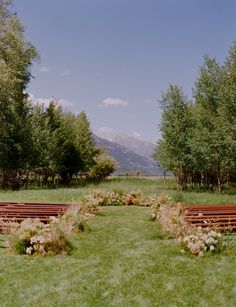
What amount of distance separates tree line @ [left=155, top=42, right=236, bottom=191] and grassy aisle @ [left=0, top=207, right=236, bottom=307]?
27.8 m

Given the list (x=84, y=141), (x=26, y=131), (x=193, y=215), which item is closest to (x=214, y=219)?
(x=193, y=215)

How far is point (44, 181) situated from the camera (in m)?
71.1

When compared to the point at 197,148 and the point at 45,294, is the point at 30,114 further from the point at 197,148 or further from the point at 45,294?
the point at 45,294

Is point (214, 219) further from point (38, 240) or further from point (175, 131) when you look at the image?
point (175, 131)

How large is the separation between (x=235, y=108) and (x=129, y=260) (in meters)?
30.8

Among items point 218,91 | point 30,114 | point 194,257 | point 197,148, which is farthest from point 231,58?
point 194,257

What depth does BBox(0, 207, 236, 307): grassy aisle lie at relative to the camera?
354 inches

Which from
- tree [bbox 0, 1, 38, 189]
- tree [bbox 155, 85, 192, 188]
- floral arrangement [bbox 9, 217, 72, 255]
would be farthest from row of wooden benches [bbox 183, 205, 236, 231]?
tree [bbox 0, 1, 38, 189]

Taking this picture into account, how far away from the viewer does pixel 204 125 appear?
143 ft

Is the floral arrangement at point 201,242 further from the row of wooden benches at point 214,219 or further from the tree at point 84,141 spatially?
the tree at point 84,141

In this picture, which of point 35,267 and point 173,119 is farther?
point 173,119

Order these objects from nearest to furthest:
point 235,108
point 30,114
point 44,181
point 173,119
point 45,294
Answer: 1. point 45,294
2. point 235,108
3. point 173,119
4. point 30,114
5. point 44,181

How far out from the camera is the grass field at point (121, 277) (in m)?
8.99

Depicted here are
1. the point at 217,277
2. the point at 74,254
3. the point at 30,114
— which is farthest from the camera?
the point at 30,114
